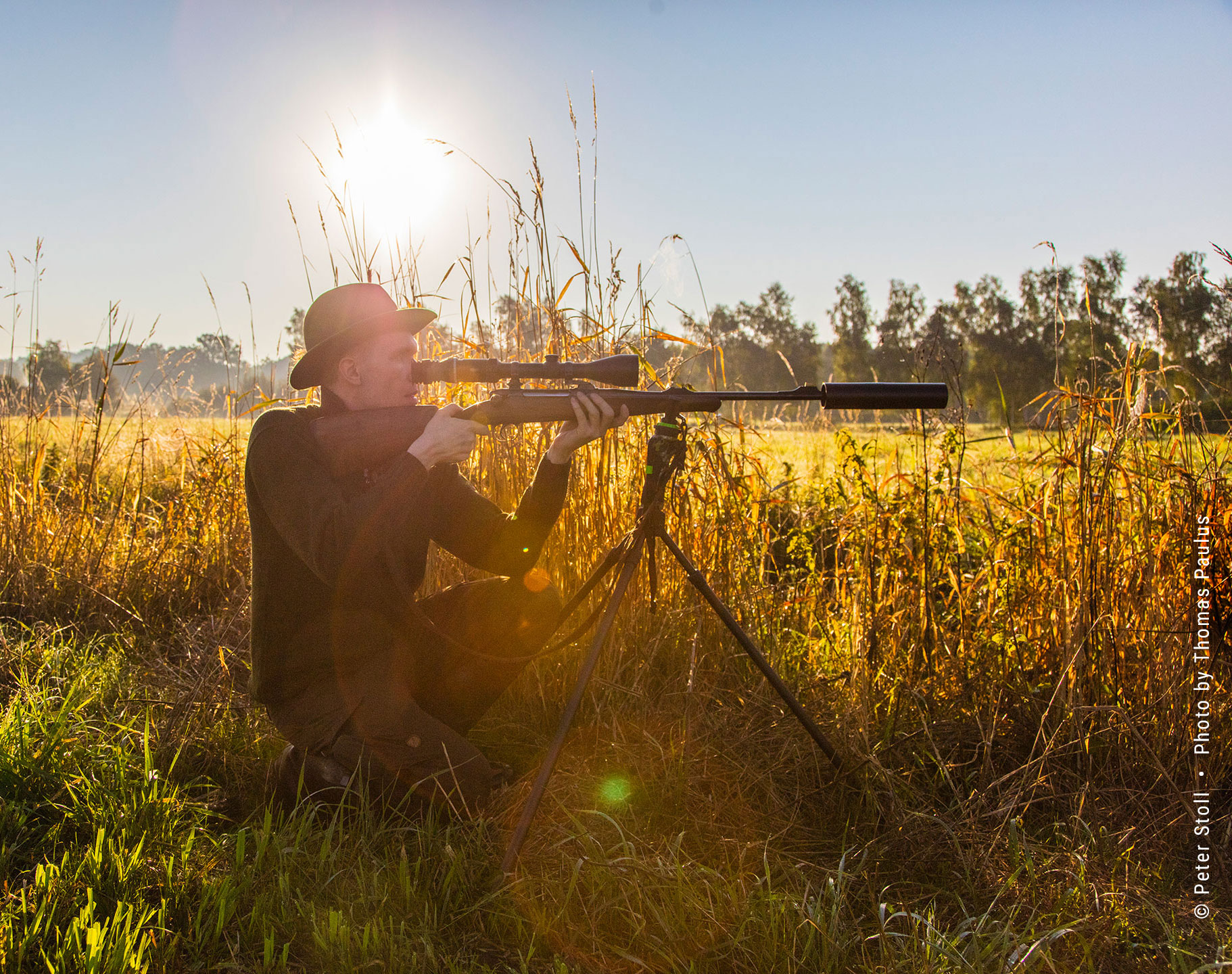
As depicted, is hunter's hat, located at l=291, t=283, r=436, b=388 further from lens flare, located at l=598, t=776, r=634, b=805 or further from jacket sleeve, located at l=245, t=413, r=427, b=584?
lens flare, located at l=598, t=776, r=634, b=805

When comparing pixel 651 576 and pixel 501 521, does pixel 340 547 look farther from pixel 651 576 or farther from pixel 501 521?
pixel 651 576

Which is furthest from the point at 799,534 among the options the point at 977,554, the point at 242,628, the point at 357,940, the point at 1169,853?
the point at 242,628

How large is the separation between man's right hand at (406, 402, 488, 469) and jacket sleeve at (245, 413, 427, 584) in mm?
40

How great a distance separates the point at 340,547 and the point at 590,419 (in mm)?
885

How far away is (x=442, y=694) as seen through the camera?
2.91 metres

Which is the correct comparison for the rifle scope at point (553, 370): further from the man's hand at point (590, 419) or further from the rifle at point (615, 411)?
the man's hand at point (590, 419)

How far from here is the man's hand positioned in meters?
2.41

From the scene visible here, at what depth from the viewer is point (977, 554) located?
416 cm

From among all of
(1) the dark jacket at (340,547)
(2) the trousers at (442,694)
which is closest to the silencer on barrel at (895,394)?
(1) the dark jacket at (340,547)

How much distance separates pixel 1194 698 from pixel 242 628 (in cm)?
411

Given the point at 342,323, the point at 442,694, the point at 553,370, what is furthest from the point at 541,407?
the point at 442,694

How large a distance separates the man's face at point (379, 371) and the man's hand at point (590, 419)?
2.17ft

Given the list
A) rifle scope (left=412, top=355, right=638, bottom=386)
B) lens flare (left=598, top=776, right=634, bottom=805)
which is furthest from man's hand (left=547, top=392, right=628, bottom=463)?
lens flare (left=598, top=776, right=634, bottom=805)

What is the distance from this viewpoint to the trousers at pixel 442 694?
2537 mm
